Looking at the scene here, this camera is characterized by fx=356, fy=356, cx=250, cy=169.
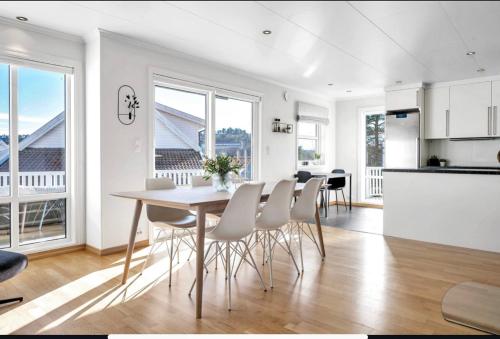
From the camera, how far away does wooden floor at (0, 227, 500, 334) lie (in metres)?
2.23

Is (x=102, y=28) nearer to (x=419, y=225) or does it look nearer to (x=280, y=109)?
(x=280, y=109)

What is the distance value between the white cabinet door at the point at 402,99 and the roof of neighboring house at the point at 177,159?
137 inches

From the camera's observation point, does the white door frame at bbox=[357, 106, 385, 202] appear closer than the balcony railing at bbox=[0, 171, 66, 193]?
No

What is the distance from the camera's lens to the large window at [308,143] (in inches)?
276

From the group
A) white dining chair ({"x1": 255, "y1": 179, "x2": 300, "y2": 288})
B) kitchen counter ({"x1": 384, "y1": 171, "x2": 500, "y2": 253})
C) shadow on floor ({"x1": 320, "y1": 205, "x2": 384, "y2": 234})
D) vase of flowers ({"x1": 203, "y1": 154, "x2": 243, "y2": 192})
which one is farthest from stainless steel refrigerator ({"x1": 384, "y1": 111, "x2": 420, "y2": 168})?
vase of flowers ({"x1": 203, "y1": 154, "x2": 243, "y2": 192})

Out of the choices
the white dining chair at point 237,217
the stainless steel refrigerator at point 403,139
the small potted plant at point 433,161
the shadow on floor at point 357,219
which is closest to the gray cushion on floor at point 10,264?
the white dining chair at point 237,217

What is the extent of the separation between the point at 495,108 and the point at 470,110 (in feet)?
1.06

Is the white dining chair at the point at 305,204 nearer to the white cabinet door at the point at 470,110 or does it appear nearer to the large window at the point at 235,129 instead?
the large window at the point at 235,129

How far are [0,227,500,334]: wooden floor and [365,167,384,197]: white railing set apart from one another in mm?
3737

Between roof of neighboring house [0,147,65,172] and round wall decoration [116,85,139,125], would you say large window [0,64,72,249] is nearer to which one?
roof of neighboring house [0,147,65,172]

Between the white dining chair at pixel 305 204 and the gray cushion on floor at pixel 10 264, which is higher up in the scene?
the white dining chair at pixel 305 204

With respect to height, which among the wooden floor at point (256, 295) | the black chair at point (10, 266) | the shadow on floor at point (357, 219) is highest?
the black chair at point (10, 266)

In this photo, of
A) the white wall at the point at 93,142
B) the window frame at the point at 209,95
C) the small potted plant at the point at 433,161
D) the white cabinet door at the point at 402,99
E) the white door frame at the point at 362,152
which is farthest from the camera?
the white door frame at the point at 362,152

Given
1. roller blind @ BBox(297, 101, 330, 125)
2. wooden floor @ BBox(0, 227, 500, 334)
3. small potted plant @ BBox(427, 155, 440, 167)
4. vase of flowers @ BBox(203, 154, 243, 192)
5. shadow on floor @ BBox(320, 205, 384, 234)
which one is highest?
roller blind @ BBox(297, 101, 330, 125)
